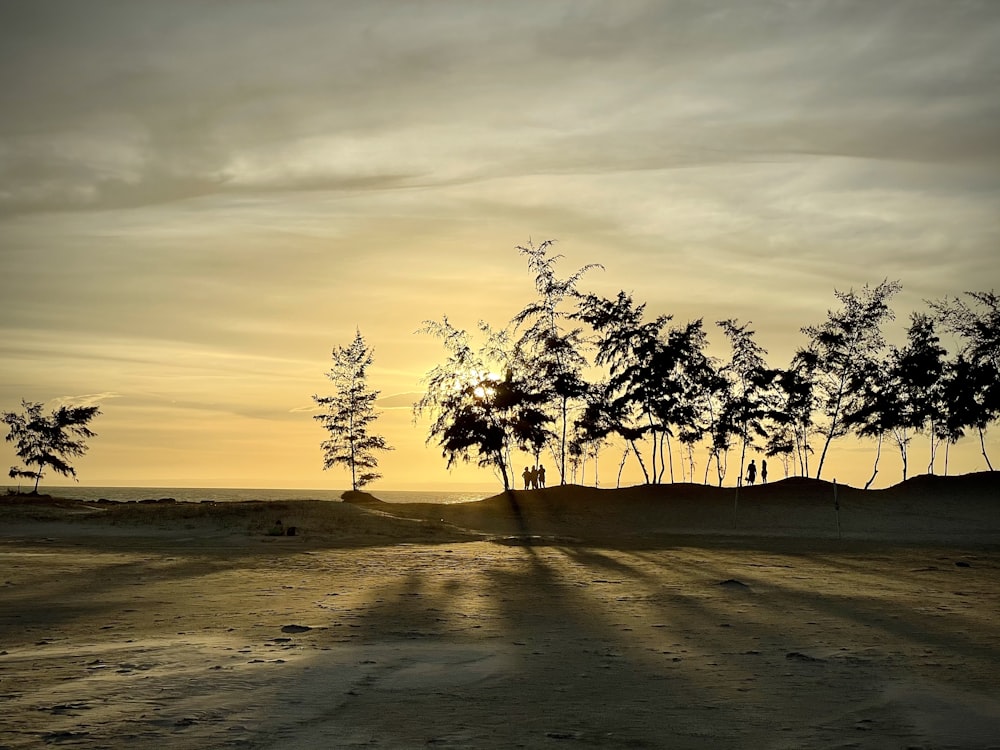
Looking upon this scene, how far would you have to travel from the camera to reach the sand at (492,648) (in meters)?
6.92

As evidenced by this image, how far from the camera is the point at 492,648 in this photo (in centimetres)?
1012

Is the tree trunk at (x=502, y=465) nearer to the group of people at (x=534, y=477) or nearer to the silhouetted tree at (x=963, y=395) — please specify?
the group of people at (x=534, y=477)

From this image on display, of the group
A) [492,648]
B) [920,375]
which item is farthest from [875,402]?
[492,648]

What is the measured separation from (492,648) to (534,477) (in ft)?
124

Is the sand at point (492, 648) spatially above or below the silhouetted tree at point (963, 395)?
below

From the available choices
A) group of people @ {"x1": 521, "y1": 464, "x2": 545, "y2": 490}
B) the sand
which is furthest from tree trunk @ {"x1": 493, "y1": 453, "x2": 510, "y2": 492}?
the sand

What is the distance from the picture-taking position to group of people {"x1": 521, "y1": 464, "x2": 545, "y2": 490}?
157 feet

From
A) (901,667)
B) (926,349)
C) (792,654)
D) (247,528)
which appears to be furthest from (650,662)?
(926,349)

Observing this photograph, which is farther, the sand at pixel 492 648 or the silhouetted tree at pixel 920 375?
the silhouetted tree at pixel 920 375

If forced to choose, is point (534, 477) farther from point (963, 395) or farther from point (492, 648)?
point (492, 648)

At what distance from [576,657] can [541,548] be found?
1632 cm

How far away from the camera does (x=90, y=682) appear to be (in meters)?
8.06

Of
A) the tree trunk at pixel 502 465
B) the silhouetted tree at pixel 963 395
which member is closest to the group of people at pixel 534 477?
the tree trunk at pixel 502 465

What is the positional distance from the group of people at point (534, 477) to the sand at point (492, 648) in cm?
2276
